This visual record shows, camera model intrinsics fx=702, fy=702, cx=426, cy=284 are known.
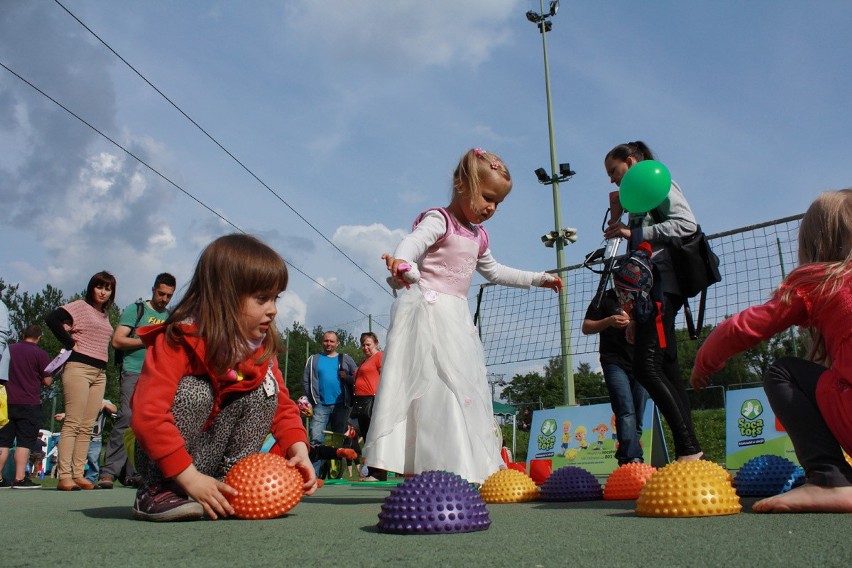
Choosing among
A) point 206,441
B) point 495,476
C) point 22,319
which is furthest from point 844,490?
point 22,319

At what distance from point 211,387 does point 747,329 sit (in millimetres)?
2084

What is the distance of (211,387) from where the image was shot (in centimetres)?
283

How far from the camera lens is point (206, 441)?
290 cm

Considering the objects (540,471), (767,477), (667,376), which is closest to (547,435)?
(540,471)

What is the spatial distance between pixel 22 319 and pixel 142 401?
56319 millimetres

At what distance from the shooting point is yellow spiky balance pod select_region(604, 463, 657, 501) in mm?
3609

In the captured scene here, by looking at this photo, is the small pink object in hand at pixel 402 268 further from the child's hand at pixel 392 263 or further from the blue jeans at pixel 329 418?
the blue jeans at pixel 329 418

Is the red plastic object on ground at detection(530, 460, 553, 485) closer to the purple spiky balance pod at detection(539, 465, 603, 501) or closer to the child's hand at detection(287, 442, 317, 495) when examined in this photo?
the purple spiky balance pod at detection(539, 465, 603, 501)

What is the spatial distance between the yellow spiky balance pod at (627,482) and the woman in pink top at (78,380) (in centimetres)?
464

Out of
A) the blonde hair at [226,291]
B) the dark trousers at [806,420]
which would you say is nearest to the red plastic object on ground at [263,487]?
the blonde hair at [226,291]

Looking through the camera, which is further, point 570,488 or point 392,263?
point 570,488

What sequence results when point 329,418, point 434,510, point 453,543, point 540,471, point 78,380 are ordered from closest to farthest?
point 453,543 < point 434,510 < point 78,380 < point 540,471 < point 329,418

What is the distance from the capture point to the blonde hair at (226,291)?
8.93 feet

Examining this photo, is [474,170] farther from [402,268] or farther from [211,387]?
[211,387]
